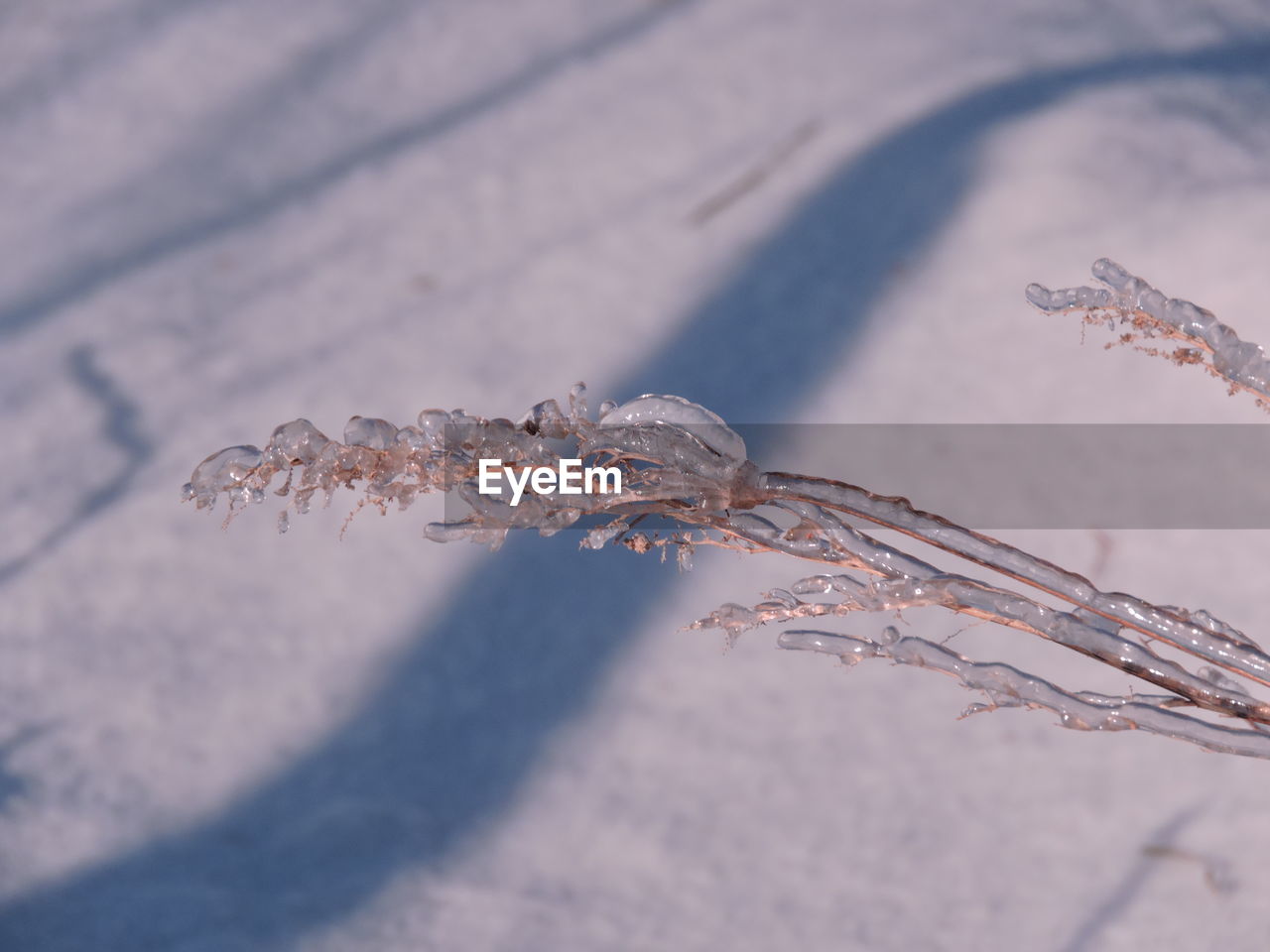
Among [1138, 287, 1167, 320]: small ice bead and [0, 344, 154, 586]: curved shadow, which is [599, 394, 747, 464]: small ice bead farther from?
[0, 344, 154, 586]: curved shadow

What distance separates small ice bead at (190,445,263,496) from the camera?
161mm

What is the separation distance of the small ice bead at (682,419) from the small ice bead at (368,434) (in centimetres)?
3

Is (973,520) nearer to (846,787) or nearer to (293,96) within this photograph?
(846,787)

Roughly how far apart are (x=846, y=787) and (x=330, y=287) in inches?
9.0

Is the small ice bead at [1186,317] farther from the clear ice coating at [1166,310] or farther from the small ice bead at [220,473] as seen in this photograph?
the small ice bead at [220,473]

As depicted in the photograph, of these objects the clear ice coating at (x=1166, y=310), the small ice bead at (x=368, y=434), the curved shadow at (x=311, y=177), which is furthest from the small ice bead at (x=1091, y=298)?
the curved shadow at (x=311, y=177)

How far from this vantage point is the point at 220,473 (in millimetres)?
161

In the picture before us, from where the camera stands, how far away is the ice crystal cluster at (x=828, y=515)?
0.53ft

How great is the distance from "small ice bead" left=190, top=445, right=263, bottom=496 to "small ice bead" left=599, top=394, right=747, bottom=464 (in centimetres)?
5

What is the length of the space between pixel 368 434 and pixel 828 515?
2.8 inches

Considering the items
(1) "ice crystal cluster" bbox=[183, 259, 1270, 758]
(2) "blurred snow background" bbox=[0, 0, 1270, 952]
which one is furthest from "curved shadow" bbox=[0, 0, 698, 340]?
(1) "ice crystal cluster" bbox=[183, 259, 1270, 758]

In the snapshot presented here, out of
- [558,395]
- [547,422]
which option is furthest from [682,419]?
[558,395]

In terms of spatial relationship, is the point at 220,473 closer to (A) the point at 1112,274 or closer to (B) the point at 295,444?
(B) the point at 295,444

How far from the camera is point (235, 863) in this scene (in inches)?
11.9
